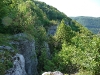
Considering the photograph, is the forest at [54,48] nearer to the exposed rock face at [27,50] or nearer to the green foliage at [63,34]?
the green foliage at [63,34]

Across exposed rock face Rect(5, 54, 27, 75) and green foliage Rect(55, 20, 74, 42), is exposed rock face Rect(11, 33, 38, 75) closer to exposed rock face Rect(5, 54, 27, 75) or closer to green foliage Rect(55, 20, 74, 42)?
exposed rock face Rect(5, 54, 27, 75)

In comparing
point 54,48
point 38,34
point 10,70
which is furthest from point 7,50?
point 54,48

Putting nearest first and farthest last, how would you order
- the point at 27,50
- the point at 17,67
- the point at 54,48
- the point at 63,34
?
1. the point at 17,67
2. the point at 27,50
3. the point at 54,48
4. the point at 63,34

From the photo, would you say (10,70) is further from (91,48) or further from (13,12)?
(13,12)

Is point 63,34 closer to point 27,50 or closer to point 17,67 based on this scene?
point 27,50

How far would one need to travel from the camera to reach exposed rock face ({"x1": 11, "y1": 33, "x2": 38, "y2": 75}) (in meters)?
44.4

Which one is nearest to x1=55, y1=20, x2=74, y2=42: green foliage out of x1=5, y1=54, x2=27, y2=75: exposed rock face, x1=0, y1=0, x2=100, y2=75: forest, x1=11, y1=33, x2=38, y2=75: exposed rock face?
x1=0, y1=0, x2=100, y2=75: forest

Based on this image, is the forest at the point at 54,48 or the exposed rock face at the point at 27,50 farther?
the exposed rock face at the point at 27,50

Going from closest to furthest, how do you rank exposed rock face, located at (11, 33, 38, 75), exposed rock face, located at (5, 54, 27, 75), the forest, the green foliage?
1. exposed rock face, located at (5, 54, 27, 75)
2. the forest
3. exposed rock face, located at (11, 33, 38, 75)
4. the green foliage

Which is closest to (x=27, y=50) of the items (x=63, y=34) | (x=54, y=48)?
(x=54, y=48)

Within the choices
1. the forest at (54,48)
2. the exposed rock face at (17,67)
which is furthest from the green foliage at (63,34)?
the exposed rock face at (17,67)

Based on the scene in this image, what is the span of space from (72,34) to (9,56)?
52.4m

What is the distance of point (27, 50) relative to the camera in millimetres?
47312

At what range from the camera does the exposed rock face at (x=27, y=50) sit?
4444 centimetres
